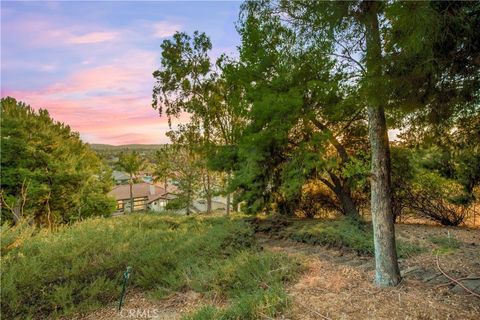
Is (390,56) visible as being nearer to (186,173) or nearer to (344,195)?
(344,195)

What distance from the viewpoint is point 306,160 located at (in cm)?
800

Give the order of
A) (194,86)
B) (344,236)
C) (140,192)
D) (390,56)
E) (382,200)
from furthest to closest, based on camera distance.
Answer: (140,192) → (194,86) → (344,236) → (382,200) → (390,56)

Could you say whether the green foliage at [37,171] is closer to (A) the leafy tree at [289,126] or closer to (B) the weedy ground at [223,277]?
(B) the weedy ground at [223,277]

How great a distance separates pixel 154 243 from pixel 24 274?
8.11ft

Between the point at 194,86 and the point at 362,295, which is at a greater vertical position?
the point at 194,86

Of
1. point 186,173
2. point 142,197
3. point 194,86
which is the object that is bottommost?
point 142,197

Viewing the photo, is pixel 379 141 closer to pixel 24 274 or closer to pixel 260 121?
pixel 260 121

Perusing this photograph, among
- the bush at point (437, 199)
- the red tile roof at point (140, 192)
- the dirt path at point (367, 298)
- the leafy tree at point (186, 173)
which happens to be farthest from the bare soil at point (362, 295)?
the red tile roof at point (140, 192)

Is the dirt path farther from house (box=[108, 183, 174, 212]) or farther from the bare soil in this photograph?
house (box=[108, 183, 174, 212])

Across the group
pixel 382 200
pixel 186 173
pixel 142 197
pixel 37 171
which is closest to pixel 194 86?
pixel 186 173

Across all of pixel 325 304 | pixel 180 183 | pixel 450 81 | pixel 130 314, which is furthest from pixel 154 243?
pixel 180 183

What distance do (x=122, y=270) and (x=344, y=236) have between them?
488 centimetres

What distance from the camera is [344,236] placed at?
20.9 ft

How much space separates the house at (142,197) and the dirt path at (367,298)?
34.1 m
